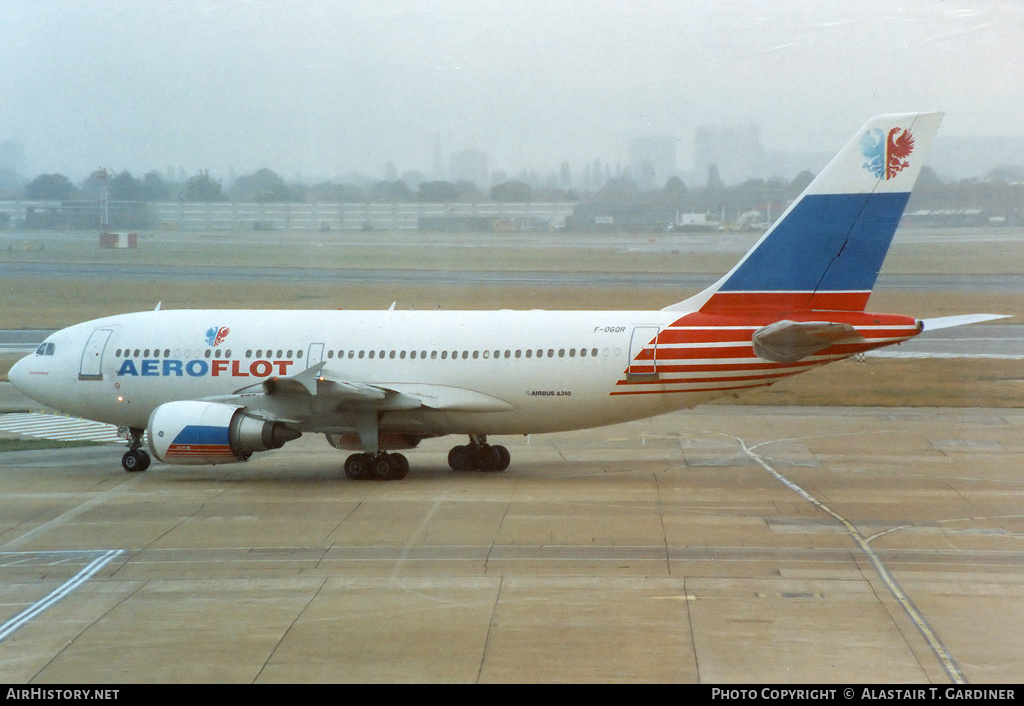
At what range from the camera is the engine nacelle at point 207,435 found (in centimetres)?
2100

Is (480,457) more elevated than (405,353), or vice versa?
(405,353)

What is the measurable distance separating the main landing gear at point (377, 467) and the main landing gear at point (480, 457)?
146 centimetres

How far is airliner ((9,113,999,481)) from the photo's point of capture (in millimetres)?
20219

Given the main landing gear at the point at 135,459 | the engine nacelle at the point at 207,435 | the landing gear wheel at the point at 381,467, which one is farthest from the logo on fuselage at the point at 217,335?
the landing gear wheel at the point at 381,467

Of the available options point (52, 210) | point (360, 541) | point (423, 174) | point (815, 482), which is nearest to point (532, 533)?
point (360, 541)

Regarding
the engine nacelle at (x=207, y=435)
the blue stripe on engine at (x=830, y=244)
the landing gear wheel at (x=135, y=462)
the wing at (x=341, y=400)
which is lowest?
the landing gear wheel at (x=135, y=462)

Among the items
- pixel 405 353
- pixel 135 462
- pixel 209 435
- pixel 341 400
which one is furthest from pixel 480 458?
pixel 135 462

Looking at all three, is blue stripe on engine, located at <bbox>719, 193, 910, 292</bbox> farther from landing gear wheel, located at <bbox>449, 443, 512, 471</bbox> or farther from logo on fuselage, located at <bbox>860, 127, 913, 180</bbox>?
landing gear wheel, located at <bbox>449, 443, 512, 471</bbox>

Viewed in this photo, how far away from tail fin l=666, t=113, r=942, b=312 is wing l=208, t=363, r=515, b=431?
5666mm

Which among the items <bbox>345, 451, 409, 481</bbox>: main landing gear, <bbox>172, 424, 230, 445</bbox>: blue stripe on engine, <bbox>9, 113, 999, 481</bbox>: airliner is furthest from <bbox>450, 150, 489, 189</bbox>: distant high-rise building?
<bbox>172, 424, 230, 445</bbox>: blue stripe on engine

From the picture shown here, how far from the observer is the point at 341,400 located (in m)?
21.5

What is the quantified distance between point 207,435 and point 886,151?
14.1 metres

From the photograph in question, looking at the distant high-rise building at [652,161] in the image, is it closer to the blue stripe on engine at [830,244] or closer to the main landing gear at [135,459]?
the blue stripe on engine at [830,244]

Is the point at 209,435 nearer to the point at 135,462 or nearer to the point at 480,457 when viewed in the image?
the point at 135,462
